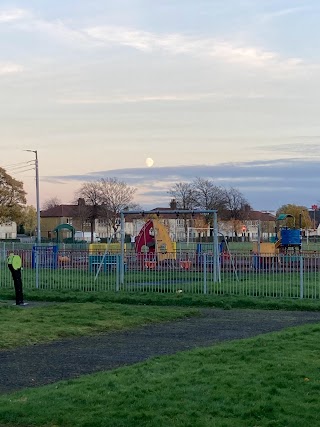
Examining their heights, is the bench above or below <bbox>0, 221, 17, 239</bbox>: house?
below

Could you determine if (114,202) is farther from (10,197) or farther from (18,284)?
(18,284)

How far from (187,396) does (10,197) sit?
81187 mm

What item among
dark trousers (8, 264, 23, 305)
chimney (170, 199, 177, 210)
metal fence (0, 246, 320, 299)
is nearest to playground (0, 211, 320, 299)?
metal fence (0, 246, 320, 299)

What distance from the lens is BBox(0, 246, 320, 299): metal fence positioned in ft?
79.5

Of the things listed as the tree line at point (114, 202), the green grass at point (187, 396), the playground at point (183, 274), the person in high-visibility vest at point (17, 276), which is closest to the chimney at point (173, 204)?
the tree line at point (114, 202)

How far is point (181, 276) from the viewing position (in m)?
26.9

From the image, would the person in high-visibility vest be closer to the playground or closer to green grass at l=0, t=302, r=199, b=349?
green grass at l=0, t=302, r=199, b=349

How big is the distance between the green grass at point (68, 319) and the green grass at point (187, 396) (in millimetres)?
4001

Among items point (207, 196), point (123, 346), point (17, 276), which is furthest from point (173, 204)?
point (123, 346)

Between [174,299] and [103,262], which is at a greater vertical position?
[103,262]

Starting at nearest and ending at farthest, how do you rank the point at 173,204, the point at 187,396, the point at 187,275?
the point at 187,396, the point at 187,275, the point at 173,204

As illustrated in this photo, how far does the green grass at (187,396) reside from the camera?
8.27 m

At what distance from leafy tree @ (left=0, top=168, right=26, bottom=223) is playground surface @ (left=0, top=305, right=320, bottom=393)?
232 ft

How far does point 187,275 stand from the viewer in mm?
26984
